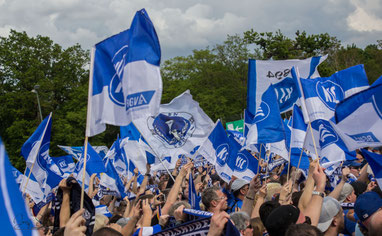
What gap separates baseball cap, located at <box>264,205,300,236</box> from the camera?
11.7ft

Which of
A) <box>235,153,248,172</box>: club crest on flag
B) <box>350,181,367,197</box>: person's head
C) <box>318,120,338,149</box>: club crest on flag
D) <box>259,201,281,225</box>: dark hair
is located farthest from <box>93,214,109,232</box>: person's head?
<box>235,153,248,172</box>: club crest on flag

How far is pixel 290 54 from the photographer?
157 ft

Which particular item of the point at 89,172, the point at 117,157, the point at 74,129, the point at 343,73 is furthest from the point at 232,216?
the point at 74,129

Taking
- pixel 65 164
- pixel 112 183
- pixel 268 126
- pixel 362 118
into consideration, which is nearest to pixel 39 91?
pixel 65 164

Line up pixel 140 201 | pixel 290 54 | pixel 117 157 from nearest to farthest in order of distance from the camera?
pixel 140 201
pixel 117 157
pixel 290 54

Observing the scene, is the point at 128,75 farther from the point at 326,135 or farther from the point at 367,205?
the point at 326,135

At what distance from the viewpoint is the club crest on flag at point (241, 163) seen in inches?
389

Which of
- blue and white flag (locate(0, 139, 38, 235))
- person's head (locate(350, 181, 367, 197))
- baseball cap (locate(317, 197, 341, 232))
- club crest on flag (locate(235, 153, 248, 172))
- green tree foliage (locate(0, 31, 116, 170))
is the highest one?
green tree foliage (locate(0, 31, 116, 170))

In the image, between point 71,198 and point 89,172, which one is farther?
point 89,172

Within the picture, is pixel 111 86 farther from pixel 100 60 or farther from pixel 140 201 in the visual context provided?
pixel 140 201

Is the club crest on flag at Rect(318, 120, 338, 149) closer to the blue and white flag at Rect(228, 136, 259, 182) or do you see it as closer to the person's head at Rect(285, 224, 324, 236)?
the blue and white flag at Rect(228, 136, 259, 182)

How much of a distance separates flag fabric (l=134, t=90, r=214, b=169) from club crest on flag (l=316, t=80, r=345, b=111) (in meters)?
3.06

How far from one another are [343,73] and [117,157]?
7.13 m

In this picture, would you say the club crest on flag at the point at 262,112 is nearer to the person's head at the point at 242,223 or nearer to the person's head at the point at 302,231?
the person's head at the point at 242,223
